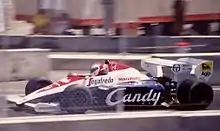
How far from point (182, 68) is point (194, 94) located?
55 cm

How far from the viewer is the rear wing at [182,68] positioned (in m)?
9.64

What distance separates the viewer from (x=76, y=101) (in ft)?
26.0

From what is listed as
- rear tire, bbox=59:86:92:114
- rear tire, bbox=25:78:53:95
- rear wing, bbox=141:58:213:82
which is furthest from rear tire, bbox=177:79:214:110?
rear tire, bbox=25:78:53:95

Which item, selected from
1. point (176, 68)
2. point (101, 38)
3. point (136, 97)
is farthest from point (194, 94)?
point (101, 38)

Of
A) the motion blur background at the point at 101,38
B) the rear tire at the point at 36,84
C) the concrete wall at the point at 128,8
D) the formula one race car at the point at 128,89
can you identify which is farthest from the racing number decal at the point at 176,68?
the rear tire at the point at 36,84

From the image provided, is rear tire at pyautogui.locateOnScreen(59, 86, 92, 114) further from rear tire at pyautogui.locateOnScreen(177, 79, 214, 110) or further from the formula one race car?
rear tire at pyautogui.locateOnScreen(177, 79, 214, 110)

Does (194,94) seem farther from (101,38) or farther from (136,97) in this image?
(101,38)

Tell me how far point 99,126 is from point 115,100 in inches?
20.7

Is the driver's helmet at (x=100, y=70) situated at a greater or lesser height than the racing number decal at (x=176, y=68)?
greater

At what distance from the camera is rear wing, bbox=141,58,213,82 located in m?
9.64

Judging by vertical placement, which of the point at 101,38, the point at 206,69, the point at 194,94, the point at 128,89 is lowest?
the point at 194,94

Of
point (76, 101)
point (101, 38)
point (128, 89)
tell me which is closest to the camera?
point (76, 101)

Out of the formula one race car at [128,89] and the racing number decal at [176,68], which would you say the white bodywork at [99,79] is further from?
the racing number decal at [176,68]

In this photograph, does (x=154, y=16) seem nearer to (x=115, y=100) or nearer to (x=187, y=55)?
(x=187, y=55)
